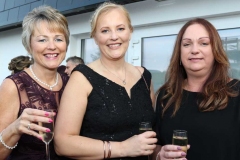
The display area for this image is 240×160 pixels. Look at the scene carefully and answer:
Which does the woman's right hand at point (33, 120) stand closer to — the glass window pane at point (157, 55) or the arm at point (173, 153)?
the arm at point (173, 153)

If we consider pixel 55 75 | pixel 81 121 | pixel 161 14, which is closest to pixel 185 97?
pixel 81 121

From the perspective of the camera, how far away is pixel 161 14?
3.91 m

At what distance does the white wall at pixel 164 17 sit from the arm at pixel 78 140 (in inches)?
78.5

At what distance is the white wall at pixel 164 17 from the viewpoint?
11.3ft

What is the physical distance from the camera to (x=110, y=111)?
2.26m

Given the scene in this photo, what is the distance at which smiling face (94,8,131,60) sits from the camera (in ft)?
7.68

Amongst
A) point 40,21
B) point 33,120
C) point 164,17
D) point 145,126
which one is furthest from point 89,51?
point 33,120

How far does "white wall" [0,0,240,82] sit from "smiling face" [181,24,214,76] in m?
1.17

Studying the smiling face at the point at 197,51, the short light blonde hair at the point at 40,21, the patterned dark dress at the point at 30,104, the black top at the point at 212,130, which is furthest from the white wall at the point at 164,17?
the patterned dark dress at the point at 30,104

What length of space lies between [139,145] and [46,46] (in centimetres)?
103

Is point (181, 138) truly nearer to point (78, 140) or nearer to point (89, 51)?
point (78, 140)

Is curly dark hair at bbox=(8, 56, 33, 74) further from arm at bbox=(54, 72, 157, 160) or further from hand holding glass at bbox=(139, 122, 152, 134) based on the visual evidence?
hand holding glass at bbox=(139, 122, 152, 134)

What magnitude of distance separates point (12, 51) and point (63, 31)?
4.59m

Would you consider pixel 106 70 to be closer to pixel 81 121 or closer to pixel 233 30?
pixel 81 121
